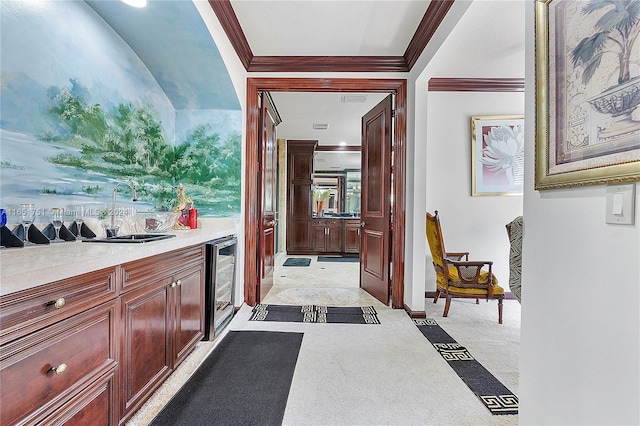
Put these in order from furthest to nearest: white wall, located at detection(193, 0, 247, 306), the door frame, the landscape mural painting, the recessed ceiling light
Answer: the door frame
white wall, located at detection(193, 0, 247, 306)
the recessed ceiling light
the landscape mural painting

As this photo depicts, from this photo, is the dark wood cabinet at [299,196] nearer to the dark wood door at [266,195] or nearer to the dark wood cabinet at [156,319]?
the dark wood door at [266,195]

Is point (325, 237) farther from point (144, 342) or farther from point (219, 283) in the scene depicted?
point (144, 342)

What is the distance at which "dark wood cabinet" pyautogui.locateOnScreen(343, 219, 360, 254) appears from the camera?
6910mm

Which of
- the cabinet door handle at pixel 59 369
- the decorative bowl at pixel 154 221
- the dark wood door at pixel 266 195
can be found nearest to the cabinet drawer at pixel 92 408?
the cabinet door handle at pixel 59 369

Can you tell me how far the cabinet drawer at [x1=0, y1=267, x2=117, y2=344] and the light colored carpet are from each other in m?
0.80

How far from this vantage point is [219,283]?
2574 millimetres

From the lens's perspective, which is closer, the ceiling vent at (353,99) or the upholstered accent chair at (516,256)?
the upholstered accent chair at (516,256)

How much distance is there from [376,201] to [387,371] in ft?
6.72

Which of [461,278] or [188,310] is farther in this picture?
[461,278]

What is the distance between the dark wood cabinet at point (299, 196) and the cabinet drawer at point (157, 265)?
474 centimetres

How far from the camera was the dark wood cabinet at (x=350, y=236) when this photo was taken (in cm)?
691

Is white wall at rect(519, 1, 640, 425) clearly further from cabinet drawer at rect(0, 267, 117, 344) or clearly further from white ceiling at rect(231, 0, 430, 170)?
cabinet drawer at rect(0, 267, 117, 344)

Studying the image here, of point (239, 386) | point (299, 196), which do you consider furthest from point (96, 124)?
point (299, 196)

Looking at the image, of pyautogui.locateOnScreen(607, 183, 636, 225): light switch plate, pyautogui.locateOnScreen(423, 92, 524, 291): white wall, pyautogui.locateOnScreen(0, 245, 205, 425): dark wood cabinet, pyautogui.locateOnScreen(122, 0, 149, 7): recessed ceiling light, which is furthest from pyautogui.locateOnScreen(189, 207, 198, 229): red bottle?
pyautogui.locateOnScreen(607, 183, 636, 225): light switch plate
